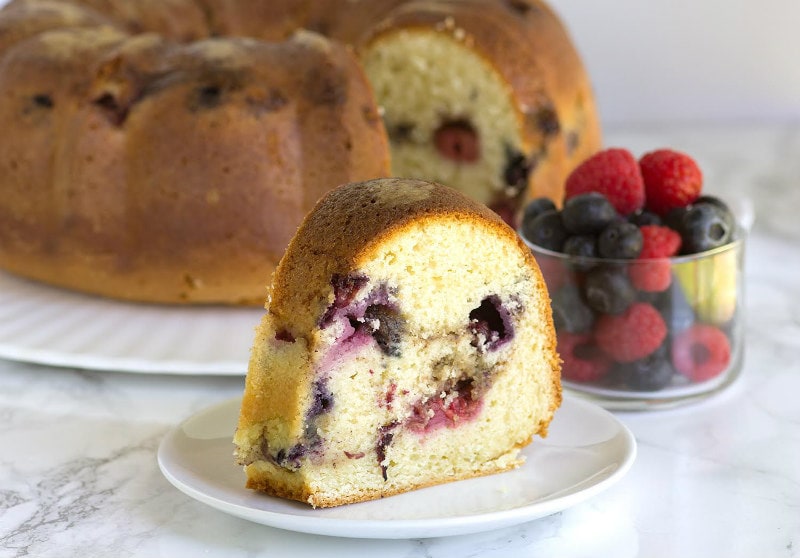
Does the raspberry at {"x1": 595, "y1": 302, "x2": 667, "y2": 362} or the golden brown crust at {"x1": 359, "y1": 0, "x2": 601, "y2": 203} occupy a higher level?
the golden brown crust at {"x1": 359, "y1": 0, "x2": 601, "y2": 203}

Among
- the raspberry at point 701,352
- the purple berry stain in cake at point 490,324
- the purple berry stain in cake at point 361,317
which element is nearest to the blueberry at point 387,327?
the purple berry stain in cake at point 361,317

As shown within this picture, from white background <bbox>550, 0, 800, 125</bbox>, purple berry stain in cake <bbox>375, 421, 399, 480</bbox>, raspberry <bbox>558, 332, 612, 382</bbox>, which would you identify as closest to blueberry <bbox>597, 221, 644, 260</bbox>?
raspberry <bbox>558, 332, 612, 382</bbox>

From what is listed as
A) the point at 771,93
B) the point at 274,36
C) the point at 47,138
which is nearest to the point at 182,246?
the point at 47,138

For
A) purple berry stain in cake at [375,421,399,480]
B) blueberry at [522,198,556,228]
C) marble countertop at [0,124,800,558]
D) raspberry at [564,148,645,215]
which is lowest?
marble countertop at [0,124,800,558]

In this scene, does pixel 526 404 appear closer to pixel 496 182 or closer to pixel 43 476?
pixel 43 476

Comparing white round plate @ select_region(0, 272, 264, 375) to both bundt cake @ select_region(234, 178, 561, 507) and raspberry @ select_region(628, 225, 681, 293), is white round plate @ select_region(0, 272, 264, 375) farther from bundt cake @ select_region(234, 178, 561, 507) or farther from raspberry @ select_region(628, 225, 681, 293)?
raspberry @ select_region(628, 225, 681, 293)
